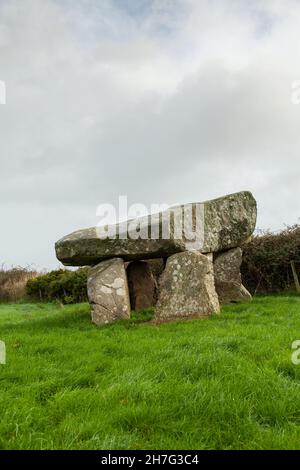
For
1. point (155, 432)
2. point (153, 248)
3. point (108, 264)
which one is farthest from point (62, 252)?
point (155, 432)

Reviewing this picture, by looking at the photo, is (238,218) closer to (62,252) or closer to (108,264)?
(108,264)

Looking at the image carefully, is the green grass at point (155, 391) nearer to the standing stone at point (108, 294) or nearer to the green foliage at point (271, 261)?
the standing stone at point (108, 294)

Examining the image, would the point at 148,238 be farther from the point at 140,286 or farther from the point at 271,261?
the point at 271,261

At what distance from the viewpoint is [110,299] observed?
10.5 metres

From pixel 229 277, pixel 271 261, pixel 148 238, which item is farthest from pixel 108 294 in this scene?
pixel 271 261

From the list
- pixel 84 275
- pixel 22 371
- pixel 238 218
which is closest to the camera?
pixel 22 371

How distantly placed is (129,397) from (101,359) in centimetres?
181

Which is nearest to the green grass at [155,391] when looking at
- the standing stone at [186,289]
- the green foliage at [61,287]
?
the standing stone at [186,289]

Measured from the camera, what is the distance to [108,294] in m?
10.5

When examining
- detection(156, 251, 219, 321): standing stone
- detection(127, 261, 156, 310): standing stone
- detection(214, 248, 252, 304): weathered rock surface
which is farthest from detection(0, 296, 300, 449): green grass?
detection(214, 248, 252, 304): weathered rock surface

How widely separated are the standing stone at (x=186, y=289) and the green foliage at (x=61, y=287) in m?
11.4

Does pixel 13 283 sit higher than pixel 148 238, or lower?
lower

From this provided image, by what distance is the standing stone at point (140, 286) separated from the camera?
40.0 ft

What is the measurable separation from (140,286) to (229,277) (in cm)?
268
